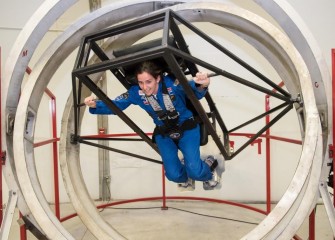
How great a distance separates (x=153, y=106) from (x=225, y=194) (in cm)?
262

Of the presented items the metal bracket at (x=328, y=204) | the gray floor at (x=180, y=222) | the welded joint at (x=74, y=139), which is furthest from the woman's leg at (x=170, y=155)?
the metal bracket at (x=328, y=204)

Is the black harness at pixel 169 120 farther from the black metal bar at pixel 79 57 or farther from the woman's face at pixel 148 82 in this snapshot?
the black metal bar at pixel 79 57

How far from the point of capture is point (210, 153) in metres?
2.82

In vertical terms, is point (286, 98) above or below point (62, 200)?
above

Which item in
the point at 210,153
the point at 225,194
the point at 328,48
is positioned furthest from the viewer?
the point at 225,194

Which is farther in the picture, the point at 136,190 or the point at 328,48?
the point at 136,190

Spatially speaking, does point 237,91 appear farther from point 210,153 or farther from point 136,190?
point 136,190

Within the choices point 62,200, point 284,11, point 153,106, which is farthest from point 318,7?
point 62,200

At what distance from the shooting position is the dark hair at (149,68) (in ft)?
6.28

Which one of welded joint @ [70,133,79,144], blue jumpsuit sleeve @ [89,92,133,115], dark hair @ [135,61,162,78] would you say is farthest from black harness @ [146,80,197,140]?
welded joint @ [70,133,79,144]

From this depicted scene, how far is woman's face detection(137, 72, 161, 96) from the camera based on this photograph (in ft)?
6.27

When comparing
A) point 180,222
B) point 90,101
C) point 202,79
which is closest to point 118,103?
point 90,101

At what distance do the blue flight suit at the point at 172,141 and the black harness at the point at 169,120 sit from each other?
4 centimetres

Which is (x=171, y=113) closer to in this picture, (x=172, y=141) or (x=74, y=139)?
(x=172, y=141)
